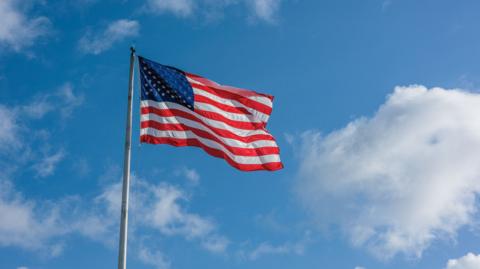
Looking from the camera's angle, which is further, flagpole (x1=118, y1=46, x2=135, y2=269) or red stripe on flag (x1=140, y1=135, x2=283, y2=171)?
red stripe on flag (x1=140, y1=135, x2=283, y2=171)

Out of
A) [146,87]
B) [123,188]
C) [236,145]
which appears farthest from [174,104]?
[123,188]

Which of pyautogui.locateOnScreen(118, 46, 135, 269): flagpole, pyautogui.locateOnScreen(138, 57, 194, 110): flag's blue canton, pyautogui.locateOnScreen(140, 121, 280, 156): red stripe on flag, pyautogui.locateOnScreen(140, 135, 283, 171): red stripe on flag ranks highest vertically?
pyautogui.locateOnScreen(138, 57, 194, 110): flag's blue canton

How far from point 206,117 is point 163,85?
6.58 feet

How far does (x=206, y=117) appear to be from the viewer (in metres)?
25.7

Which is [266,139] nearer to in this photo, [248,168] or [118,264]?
[248,168]

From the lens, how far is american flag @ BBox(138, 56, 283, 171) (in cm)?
2445

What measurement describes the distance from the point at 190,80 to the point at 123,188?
6044 mm

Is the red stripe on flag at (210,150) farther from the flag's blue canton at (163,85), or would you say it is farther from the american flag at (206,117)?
the flag's blue canton at (163,85)

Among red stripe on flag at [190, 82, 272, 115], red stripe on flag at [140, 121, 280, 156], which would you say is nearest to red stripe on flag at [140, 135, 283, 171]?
red stripe on flag at [140, 121, 280, 156]

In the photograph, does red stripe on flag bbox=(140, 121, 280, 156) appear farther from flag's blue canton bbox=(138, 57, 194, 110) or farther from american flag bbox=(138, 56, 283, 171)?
flag's blue canton bbox=(138, 57, 194, 110)

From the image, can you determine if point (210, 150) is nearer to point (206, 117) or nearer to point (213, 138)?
point (213, 138)

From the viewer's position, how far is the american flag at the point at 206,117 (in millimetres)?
24453

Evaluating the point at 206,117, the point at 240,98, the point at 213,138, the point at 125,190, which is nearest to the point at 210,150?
the point at 213,138

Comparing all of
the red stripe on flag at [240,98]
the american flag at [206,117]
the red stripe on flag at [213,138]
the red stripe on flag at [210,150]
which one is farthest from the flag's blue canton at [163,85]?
the red stripe on flag at [210,150]
